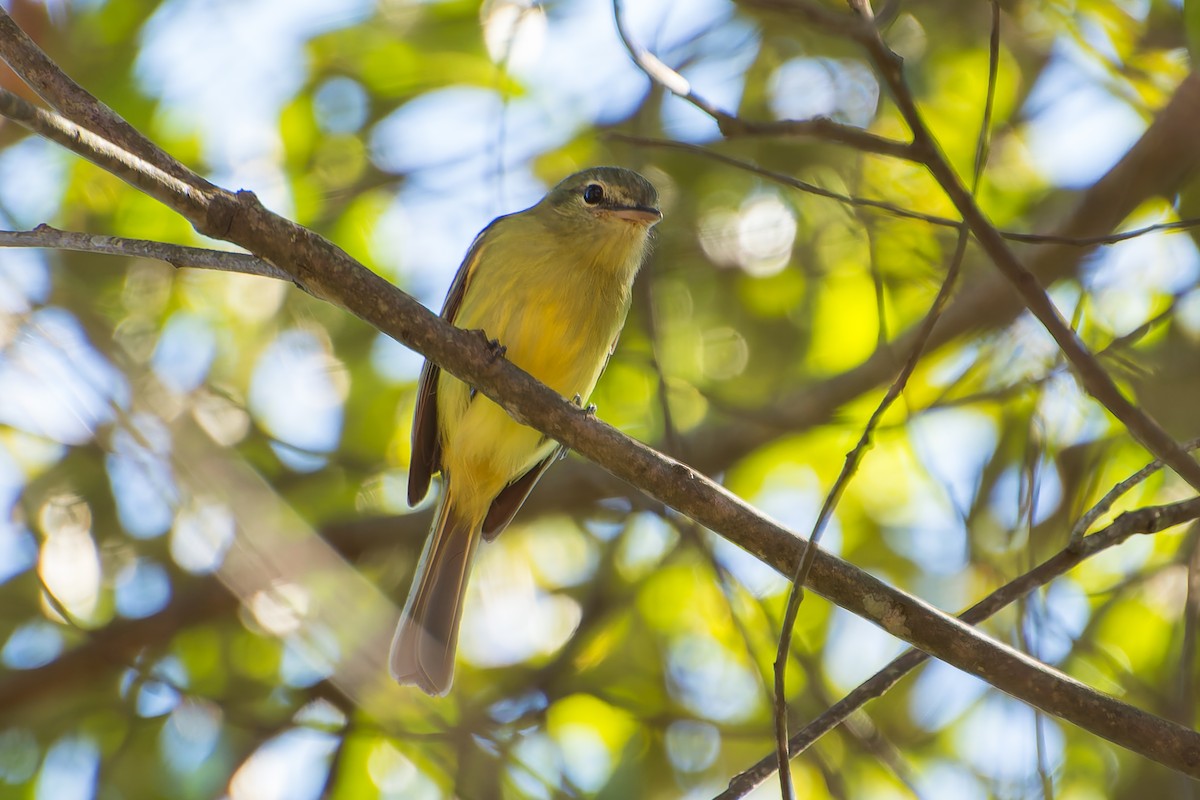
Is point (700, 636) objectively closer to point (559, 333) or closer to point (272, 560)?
point (559, 333)

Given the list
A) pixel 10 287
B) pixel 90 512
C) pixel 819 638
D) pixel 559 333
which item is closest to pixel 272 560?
pixel 559 333

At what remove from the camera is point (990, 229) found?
188 cm

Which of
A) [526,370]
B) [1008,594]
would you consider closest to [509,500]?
[526,370]

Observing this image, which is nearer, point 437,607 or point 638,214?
point 638,214

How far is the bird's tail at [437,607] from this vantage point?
13.2ft

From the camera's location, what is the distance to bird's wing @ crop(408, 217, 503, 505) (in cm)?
423

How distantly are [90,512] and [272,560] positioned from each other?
200cm

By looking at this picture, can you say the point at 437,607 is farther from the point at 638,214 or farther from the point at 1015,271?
the point at 1015,271

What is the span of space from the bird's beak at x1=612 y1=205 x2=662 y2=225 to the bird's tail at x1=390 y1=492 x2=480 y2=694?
1243mm

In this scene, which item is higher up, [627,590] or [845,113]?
[845,113]

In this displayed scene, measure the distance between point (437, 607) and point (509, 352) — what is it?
102cm

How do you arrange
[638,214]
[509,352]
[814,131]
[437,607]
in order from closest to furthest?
[814,131] → [509,352] → [638,214] → [437,607]

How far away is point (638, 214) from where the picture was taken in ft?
13.9

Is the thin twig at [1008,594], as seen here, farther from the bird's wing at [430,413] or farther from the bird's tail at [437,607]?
the bird's wing at [430,413]
